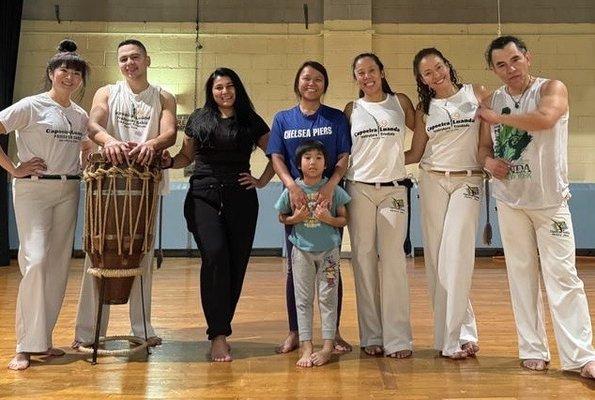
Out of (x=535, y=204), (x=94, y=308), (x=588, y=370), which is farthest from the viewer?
(x=94, y=308)

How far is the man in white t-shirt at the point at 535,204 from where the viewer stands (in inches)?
93.0

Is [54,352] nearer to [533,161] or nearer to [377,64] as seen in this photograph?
[377,64]

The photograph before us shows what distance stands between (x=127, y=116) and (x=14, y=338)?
139 cm

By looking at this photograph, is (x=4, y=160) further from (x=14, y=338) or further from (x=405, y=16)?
(x=405, y=16)

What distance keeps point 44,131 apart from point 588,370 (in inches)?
104

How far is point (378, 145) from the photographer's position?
8.88 ft

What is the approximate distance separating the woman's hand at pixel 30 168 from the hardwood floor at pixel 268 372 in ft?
2.91

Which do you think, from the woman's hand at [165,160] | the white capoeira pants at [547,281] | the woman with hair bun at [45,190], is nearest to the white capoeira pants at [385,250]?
the white capoeira pants at [547,281]

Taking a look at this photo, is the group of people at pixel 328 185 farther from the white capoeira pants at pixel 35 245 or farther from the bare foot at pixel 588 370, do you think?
the bare foot at pixel 588 370

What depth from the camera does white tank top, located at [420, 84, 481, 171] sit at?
2.65 meters

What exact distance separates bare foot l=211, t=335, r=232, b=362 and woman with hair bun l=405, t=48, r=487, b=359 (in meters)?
1.04

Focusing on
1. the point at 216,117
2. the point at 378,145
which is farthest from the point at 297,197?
the point at 216,117

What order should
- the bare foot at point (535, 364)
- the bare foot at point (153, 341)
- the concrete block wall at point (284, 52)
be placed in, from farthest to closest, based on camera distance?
1. the concrete block wall at point (284, 52)
2. the bare foot at point (153, 341)
3. the bare foot at point (535, 364)

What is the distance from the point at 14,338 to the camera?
307 centimetres
